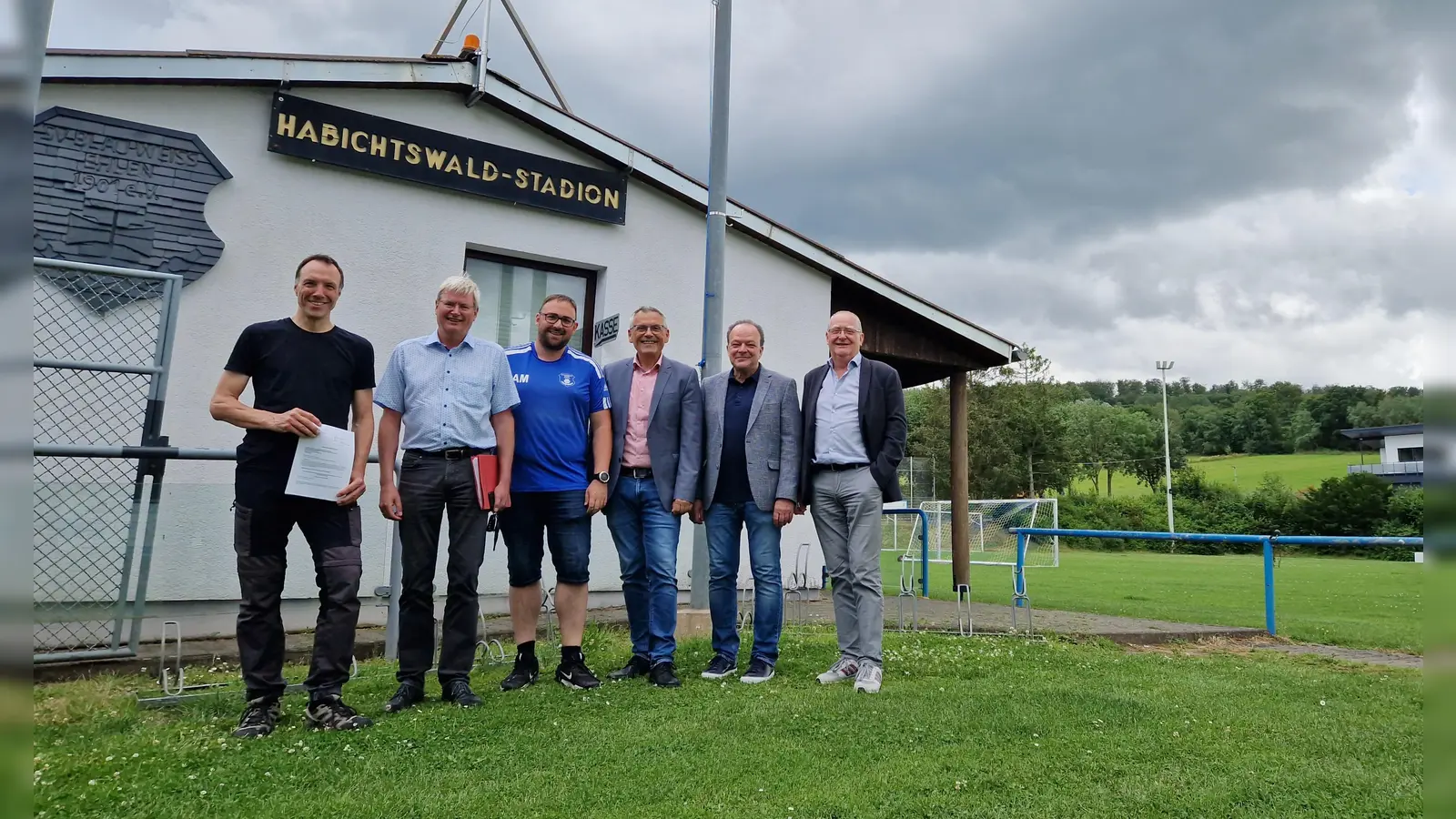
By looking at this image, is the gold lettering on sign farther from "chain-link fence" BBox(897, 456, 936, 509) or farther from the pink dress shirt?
"chain-link fence" BBox(897, 456, 936, 509)

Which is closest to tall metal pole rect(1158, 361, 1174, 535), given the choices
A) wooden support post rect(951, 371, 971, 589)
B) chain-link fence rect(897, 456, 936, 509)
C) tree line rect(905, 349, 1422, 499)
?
tree line rect(905, 349, 1422, 499)

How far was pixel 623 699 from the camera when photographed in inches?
167

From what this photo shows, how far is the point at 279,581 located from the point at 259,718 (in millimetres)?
554

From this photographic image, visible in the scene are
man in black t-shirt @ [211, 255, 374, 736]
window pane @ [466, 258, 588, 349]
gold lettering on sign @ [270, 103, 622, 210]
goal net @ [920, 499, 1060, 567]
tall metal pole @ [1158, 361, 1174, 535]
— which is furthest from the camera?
tall metal pole @ [1158, 361, 1174, 535]

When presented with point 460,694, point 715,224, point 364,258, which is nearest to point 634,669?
point 460,694

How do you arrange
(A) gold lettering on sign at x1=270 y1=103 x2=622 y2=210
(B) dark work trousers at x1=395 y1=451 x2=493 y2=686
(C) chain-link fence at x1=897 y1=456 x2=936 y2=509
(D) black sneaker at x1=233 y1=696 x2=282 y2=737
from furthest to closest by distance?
(C) chain-link fence at x1=897 y1=456 x2=936 y2=509 → (A) gold lettering on sign at x1=270 y1=103 x2=622 y2=210 → (B) dark work trousers at x1=395 y1=451 x2=493 y2=686 → (D) black sneaker at x1=233 y1=696 x2=282 y2=737

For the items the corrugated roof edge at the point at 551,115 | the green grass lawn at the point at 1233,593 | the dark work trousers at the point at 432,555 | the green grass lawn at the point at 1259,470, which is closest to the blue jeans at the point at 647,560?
the dark work trousers at the point at 432,555

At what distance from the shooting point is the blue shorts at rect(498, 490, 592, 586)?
15.0 ft

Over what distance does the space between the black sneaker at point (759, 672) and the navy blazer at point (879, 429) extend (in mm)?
895

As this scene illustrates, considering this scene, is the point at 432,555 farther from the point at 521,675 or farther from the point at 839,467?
the point at 839,467

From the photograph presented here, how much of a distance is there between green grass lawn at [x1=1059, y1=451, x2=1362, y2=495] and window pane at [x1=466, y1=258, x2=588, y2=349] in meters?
5.93

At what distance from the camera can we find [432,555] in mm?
4242

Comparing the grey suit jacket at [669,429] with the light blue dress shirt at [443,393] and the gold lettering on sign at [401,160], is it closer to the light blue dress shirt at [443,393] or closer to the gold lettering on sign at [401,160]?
the light blue dress shirt at [443,393]

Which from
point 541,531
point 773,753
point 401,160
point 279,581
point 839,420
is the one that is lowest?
point 773,753
